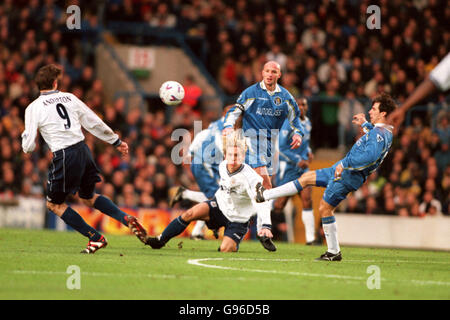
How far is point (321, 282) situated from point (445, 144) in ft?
38.8

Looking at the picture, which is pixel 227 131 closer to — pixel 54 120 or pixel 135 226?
pixel 135 226

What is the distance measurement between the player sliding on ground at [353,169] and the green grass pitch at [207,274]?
63 cm

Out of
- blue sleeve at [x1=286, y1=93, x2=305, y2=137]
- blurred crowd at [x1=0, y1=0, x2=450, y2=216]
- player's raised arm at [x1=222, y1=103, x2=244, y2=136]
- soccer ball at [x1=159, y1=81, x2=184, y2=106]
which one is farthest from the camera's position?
blurred crowd at [x1=0, y1=0, x2=450, y2=216]

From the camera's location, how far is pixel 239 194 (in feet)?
36.8

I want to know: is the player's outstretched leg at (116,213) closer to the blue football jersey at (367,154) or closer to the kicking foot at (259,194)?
the kicking foot at (259,194)

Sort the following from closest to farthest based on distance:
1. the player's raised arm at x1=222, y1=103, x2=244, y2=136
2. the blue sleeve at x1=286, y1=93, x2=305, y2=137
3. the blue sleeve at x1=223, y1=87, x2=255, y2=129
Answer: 1. the player's raised arm at x1=222, y1=103, x2=244, y2=136
2. the blue sleeve at x1=223, y1=87, x2=255, y2=129
3. the blue sleeve at x1=286, y1=93, x2=305, y2=137

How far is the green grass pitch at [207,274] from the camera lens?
7.29 metres

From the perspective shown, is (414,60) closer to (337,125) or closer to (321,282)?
(337,125)

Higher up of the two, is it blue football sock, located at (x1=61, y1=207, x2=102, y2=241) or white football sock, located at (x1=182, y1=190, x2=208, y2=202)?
blue football sock, located at (x1=61, y1=207, x2=102, y2=241)

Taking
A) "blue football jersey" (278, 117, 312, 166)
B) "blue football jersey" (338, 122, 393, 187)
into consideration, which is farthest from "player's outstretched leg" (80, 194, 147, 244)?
"blue football jersey" (278, 117, 312, 166)

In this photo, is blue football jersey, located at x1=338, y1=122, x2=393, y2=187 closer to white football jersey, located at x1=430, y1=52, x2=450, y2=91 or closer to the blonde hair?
the blonde hair

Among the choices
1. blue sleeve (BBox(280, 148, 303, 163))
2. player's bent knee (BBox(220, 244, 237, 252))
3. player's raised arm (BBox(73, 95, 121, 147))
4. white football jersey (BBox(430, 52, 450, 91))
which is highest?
white football jersey (BBox(430, 52, 450, 91))

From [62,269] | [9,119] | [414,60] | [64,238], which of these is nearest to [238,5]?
[414,60]

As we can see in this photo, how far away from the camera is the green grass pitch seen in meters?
7.29
